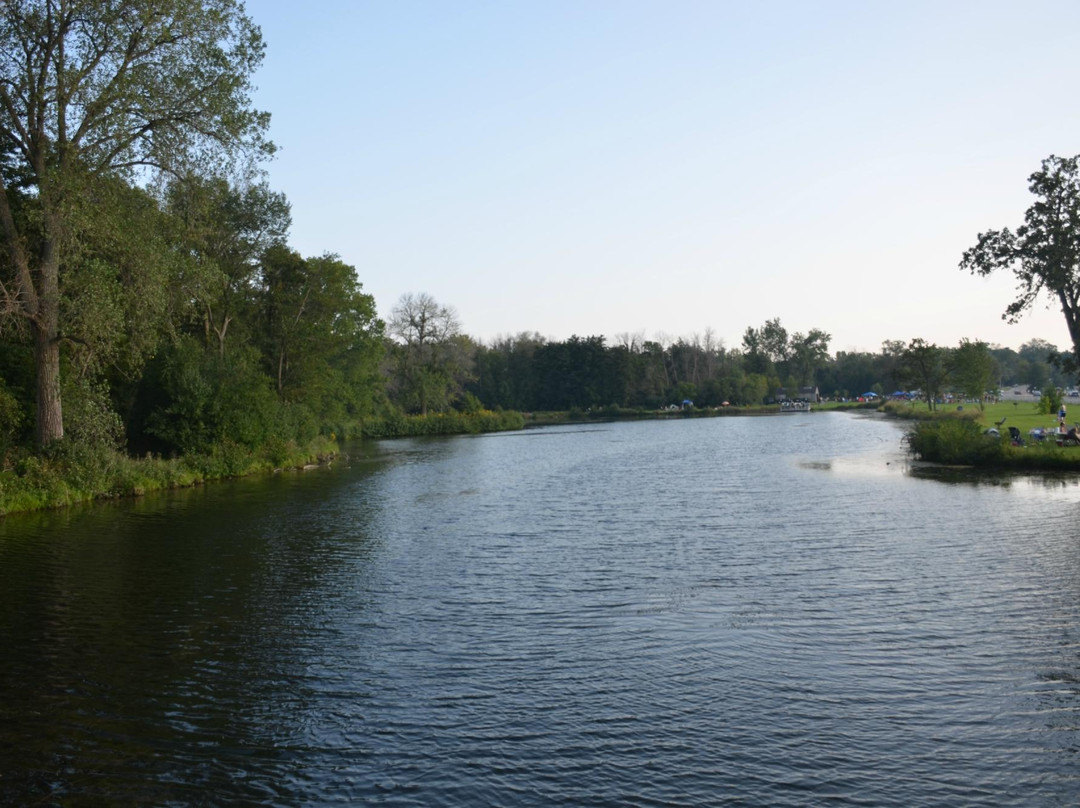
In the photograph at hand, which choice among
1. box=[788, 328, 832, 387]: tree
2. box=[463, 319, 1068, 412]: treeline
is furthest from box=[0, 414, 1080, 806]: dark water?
box=[788, 328, 832, 387]: tree

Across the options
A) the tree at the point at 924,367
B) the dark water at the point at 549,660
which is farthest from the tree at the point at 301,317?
the tree at the point at 924,367

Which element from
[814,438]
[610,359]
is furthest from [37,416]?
[610,359]

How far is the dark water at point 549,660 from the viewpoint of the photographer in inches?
286

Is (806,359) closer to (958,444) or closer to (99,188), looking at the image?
(958,444)

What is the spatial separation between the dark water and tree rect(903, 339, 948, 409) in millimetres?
57347

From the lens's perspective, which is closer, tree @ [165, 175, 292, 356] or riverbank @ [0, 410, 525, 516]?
riverbank @ [0, 410, 525, 516]

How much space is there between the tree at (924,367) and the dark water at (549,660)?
2258 inches

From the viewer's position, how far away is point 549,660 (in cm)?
1043

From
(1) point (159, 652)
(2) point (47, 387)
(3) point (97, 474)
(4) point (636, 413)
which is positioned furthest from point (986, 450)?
(4) point (636, 413)

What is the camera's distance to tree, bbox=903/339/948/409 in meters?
74.6

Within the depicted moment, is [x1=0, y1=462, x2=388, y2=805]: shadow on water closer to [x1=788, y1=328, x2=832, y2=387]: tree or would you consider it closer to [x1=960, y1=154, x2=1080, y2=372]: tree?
[x1=960, y1=154, x2=1080, y2=372]: tree

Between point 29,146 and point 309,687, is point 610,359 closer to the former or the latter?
point 29,146

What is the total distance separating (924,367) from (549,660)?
74.7 metres

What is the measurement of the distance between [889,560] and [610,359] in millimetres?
101573
